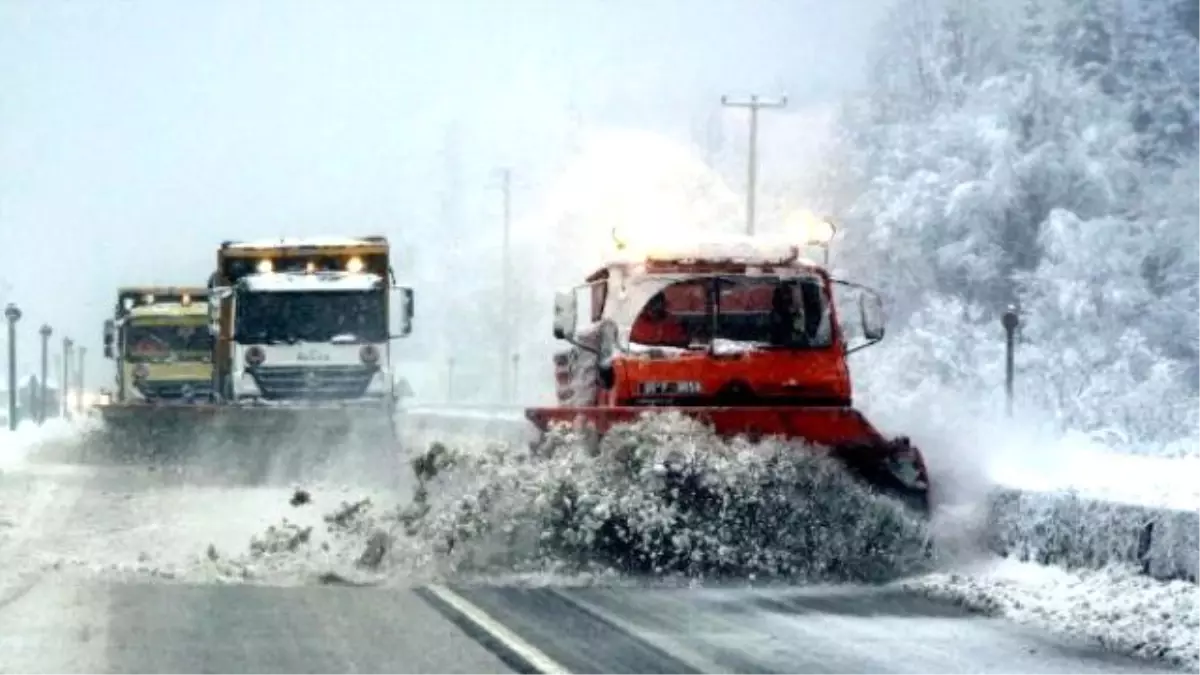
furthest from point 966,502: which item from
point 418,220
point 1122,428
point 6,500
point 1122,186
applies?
point 418,220

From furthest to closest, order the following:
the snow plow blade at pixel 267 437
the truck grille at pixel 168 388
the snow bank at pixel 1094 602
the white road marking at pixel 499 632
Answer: the truck grille at pixel 168 388
the snow plow blade at pixel 267 437
the snow bank at pixel 1094 602
the white road marking at pixel 499 632

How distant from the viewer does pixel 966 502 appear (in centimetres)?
1368

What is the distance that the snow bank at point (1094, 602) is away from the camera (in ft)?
31.2

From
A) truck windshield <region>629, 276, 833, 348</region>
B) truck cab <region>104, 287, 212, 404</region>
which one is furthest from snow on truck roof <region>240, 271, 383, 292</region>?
truck windshield <region>629, 276, 833, 348</region>

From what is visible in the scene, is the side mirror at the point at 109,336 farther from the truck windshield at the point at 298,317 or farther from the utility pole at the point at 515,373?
the utility pole at the point at 515,373

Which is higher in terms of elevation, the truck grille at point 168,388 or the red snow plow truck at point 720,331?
the red snow plow truck at point 720,331

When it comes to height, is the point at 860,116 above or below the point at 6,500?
above

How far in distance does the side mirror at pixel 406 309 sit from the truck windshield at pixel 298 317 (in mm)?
407

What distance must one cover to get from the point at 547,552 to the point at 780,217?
6342 centimetres

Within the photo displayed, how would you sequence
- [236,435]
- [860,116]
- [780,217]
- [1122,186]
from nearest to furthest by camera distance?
1. [236,435]
2. [1122,186]
3. [860,116]
4. [780,217]

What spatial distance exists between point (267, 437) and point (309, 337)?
6.18 ft

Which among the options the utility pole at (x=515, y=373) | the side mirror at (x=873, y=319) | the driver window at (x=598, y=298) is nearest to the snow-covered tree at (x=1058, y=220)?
the utility pole at (x=515, y=373)

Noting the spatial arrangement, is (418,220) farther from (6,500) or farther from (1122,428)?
(6,500)

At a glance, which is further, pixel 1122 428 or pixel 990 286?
pixel 990 286
